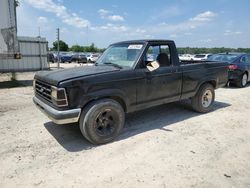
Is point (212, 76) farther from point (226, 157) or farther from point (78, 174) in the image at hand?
point (78, 174)

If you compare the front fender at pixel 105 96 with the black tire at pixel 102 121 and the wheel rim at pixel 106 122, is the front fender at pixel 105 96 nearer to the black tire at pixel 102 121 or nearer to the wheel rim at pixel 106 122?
→ the black tire at pixel 102 121

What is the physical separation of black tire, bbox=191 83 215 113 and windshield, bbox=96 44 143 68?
2.34m

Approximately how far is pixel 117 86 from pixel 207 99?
10.8 feet

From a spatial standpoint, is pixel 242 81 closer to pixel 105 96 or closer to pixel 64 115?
pixel 105 96

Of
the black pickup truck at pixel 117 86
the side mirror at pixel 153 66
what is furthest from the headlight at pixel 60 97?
the side mirror at pixel 153 66

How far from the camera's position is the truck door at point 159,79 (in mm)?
4625

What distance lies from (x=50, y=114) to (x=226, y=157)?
3.18 metres

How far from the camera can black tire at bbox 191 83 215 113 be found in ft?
19.5

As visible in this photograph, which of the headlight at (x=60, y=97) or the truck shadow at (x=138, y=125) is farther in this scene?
the truck shadow at (x=138, y=125)

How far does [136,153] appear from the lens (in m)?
3.82

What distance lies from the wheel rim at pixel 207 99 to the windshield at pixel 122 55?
2.62 m

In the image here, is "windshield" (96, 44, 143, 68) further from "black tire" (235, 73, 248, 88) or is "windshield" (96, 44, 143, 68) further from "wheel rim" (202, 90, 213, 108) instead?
"black tire" (235, 73, 248, 88)

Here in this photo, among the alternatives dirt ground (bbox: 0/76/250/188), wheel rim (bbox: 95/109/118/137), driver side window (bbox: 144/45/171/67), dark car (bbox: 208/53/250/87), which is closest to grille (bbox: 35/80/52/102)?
dirt ground (bbox: 0/76/250/188)

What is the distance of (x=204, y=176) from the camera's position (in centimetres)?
315
